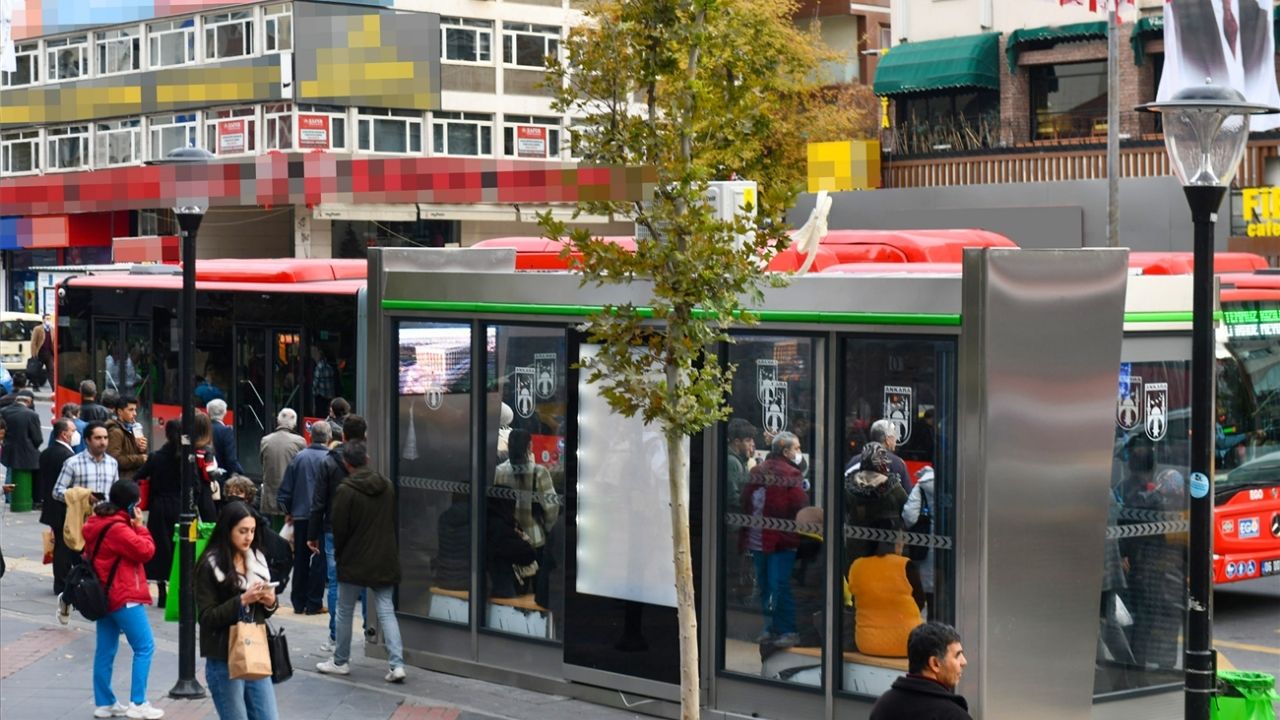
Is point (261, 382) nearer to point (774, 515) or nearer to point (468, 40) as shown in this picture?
point (774, 515)

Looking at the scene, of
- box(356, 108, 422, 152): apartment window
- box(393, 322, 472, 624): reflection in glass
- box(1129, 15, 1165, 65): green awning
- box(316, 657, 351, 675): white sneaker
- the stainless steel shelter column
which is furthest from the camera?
box(356, 108, 422, 152): apartment window

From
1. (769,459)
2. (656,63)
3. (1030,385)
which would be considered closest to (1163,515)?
(1030,385)

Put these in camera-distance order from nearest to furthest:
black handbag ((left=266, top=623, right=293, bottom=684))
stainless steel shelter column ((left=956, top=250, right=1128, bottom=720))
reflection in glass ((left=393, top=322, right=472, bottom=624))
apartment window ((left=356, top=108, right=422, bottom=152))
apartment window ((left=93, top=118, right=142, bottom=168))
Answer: black handbag ((left=266, top=623, right=293, bottom=684)) < stainless steel shelter column ((left=956, top=250, right=1128, bottom=720)) < reflection in glass ((left=393, top=322, right=472, bottom=624)) < apartment window ((left=356, top=108, right=422, bottom=152)) < apartment window ((left=93, top=118, right=142, bottom=168))

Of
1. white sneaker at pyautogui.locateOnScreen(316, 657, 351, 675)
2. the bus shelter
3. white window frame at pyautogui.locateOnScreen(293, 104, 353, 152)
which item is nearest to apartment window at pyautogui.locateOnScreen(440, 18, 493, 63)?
white window frame at pyautogui.locateOnScreen(293, 104, 353, 152)

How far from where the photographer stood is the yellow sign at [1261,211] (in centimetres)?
3294

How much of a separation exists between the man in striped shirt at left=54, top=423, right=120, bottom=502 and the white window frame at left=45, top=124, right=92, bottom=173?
3943 cm

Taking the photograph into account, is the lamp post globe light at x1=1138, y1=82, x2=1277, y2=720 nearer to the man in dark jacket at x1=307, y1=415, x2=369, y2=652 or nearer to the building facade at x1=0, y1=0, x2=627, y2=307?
the building facade at x1=0, y1=0, x2=627, y2=307

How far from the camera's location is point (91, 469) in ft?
46.5

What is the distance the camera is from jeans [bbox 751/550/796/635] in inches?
420

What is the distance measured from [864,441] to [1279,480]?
766cm

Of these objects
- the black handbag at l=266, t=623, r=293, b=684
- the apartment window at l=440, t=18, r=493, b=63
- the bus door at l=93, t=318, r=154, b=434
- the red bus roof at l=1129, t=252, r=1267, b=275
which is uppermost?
the apartment window at l=440, t=18, r=493, b=63

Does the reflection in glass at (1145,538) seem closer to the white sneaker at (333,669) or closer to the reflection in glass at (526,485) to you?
the reflection in glass at (526,485)

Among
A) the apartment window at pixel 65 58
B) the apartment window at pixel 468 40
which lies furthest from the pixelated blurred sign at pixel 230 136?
the apartment window at pixel 65 58

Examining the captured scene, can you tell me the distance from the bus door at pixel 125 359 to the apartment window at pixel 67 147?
28398mm
